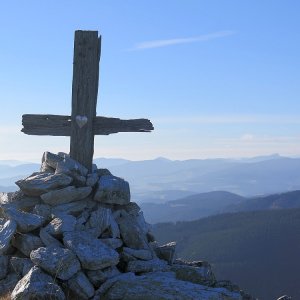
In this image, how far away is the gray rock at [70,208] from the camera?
14.3 metres

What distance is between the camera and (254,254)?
197 meters

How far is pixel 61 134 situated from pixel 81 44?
2903mm

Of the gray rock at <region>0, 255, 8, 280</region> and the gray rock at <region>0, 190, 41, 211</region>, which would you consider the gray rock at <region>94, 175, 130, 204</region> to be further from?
the gray rock at <region>0, 255, 8, 280</region>

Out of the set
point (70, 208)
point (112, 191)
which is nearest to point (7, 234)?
point (70, 208)

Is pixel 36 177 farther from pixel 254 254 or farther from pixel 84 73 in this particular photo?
pixel 254 254

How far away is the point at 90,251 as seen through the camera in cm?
1230

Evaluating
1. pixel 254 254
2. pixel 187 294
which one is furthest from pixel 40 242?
pixel 254 254

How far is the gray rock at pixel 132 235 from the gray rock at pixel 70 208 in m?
1.16

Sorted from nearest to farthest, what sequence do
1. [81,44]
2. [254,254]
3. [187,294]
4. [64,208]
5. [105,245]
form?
[187,294], [105,245], [64,208], [81,44], [254,254]

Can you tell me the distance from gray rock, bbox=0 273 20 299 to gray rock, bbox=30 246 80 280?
3.29 ft

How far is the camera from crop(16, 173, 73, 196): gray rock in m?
14.7

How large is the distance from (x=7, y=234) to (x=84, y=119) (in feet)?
14.5

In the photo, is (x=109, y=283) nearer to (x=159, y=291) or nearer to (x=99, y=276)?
(x=99, y=276)

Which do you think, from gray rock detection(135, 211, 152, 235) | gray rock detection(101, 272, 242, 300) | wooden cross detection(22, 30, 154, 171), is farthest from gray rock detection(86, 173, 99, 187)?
gray rock detection(101, 272, 242, 300)
